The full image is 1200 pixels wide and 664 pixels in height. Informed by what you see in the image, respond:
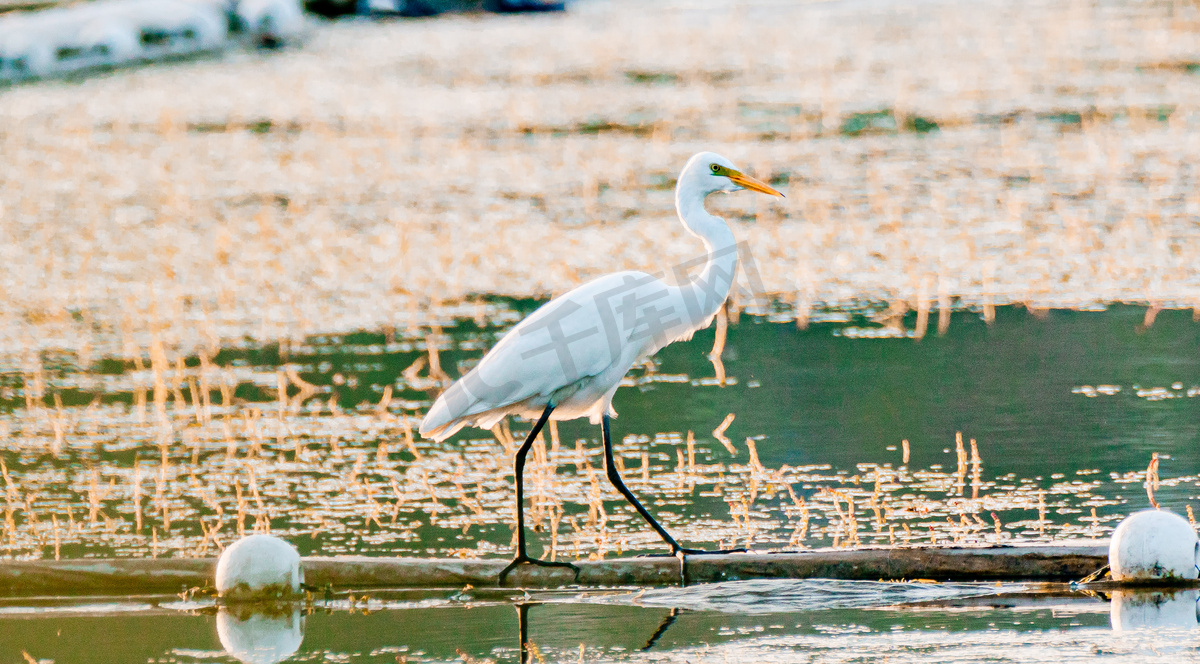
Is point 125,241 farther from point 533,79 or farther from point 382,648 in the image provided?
point 533,79

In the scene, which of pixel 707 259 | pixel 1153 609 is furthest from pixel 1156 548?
pixel 707 259

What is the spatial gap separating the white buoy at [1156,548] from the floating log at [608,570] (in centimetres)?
15

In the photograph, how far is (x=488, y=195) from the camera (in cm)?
1548

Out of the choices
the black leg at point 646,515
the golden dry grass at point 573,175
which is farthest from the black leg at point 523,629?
the golden dry grass at point 573,175

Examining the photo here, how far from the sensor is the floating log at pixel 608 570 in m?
5.93

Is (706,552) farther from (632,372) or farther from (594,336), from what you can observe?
(632,372)

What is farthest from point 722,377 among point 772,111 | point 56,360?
point 772,111

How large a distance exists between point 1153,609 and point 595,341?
7.24ft

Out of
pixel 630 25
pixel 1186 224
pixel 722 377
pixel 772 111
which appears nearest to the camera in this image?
pixel 722 377

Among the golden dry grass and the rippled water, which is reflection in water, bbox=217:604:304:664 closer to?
the rippled water

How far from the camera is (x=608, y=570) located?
19.9ft

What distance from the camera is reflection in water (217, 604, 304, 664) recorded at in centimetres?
588

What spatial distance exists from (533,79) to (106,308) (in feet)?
41.1

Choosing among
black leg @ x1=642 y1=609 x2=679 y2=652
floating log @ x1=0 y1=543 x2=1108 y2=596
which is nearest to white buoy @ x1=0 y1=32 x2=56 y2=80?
floating log @ x1=0 y1=543 x2=1108 y2=596
